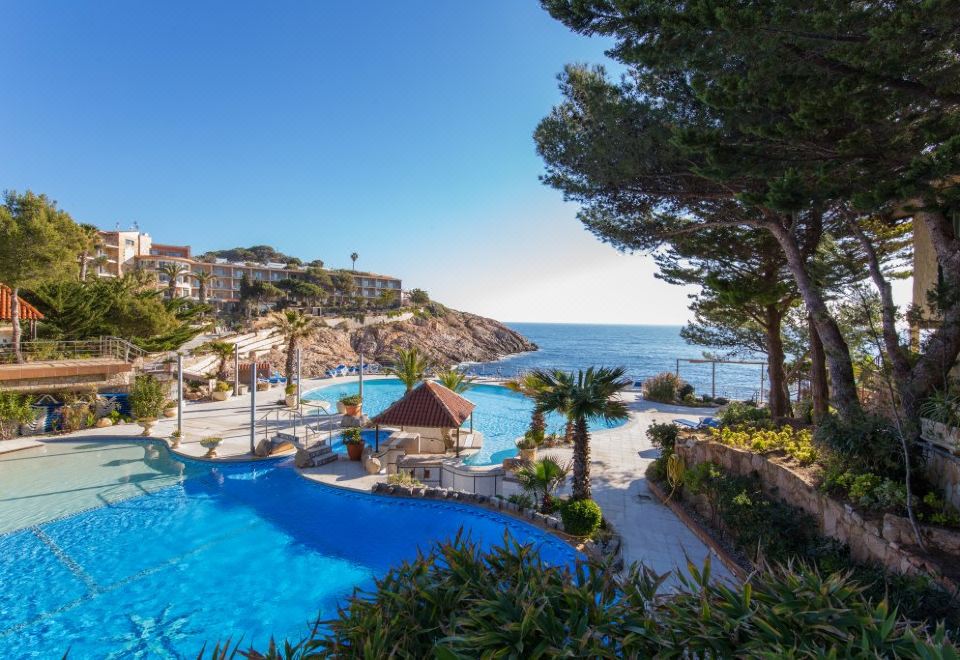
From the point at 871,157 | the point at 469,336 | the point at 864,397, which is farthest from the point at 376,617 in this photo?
the point at 469,336

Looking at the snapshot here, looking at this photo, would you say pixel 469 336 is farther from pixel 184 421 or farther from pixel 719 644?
pixel 719 644

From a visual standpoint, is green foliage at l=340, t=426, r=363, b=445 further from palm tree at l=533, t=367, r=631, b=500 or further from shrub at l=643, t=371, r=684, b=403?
shrub at l=643, t=371, r=684, b=403

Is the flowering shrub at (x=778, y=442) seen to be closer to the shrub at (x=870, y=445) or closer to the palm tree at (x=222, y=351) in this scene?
the shrub at (x=870, y=445)

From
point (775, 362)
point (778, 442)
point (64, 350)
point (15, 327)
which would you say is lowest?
point (778, 442)

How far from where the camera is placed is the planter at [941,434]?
19.7 feet

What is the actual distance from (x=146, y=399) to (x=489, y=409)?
16.2 m

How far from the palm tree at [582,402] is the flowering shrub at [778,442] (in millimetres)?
2894

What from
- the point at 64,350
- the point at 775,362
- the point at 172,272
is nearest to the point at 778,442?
the point at 775,362

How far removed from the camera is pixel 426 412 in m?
13.9

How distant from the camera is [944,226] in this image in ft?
25.6

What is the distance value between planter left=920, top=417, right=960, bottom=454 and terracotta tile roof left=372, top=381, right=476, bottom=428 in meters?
10.5

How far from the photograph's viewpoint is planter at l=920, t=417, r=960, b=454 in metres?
6.01

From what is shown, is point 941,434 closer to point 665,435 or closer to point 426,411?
point 665,435

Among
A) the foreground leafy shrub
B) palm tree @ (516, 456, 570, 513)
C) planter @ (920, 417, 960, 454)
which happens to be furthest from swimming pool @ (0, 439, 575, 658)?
planter @ (920, 417, 960, 454)
